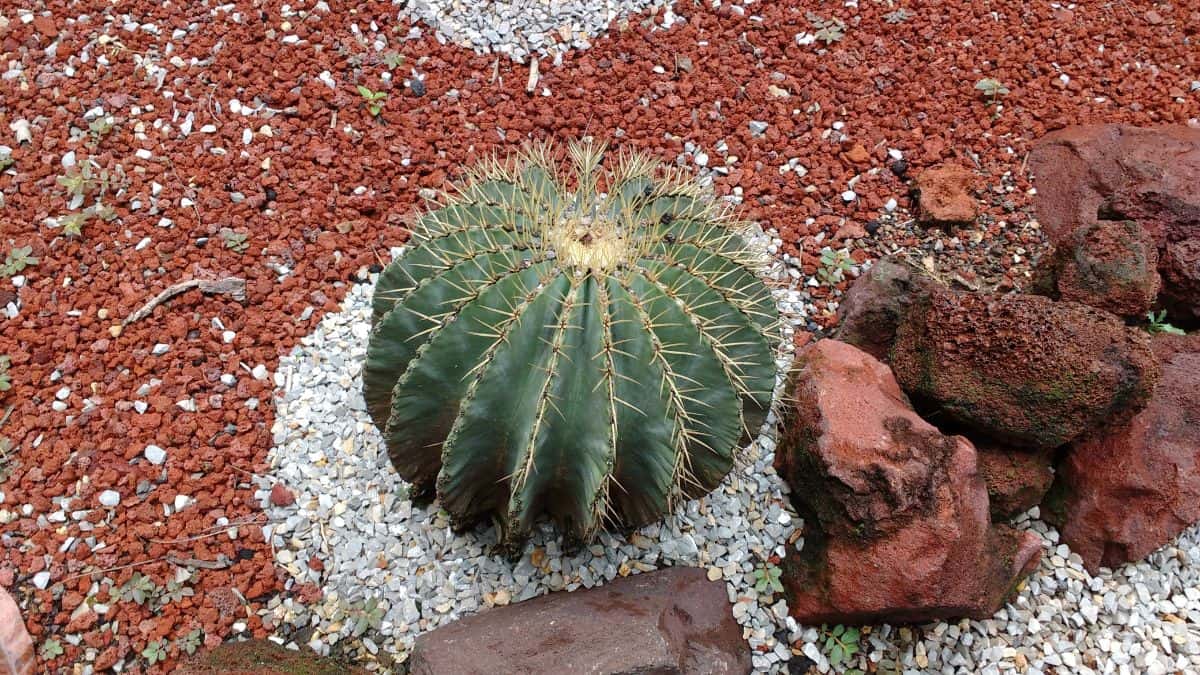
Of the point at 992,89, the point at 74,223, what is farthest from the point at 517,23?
the point at 992,89

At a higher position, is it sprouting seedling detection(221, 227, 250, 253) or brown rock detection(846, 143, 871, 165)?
brown rock detection(846, 143, 871, 165)

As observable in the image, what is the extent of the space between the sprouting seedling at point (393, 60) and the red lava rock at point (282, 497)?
225 centimetres

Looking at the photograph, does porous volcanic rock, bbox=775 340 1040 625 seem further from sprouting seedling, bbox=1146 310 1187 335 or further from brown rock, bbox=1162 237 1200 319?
brown rock, bbox=1162 237 1200 319

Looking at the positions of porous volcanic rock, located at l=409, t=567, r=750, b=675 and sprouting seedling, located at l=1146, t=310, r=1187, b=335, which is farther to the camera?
sprouting seedling, located at l=1146, t=310, r=1187, b=335

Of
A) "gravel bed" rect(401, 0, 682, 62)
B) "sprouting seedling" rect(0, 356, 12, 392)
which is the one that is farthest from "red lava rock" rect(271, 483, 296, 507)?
"gravel bed" rect(401, 0, 682, 62)

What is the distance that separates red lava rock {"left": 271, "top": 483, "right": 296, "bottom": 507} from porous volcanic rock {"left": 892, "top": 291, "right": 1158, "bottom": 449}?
218 cm

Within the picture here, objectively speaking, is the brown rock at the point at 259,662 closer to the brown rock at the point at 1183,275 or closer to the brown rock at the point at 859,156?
the brown rock at the point at 859,156

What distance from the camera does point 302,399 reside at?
10.7 feet

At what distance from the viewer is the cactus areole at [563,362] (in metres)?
2.28

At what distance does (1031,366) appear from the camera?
2.74m

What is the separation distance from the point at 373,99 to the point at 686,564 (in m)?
2.65

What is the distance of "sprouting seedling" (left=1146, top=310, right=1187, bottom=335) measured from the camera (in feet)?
11.0

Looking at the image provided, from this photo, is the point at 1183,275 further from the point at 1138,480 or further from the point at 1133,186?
the point at 1138,480

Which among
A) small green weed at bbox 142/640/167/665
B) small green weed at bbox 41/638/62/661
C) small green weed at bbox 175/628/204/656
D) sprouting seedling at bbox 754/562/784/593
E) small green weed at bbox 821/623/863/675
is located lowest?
small green weed at bbox 41/638/62/661
